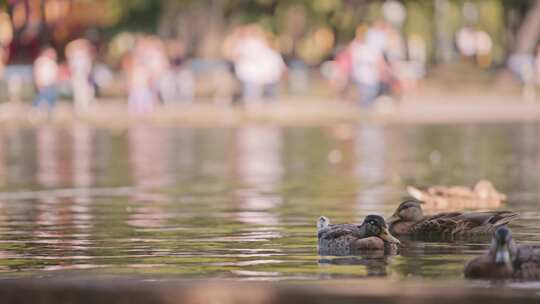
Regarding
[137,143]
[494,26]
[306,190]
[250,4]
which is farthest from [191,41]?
[306,190]

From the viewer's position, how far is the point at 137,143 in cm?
3894

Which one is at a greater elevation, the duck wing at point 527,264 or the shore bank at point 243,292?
the duck wing at point 527,264

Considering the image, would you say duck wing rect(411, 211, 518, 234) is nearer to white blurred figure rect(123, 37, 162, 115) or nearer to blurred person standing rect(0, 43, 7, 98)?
white blurred figure rect(123, 37, 162, 115)

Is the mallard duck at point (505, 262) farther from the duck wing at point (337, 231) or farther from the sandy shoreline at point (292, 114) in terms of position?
the sandy shoreline at point (292, 114)

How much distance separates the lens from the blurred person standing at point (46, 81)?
165ft

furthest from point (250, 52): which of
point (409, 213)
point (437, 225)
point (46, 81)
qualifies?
point (437, 225)

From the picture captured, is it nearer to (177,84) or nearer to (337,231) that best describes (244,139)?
(177,84)

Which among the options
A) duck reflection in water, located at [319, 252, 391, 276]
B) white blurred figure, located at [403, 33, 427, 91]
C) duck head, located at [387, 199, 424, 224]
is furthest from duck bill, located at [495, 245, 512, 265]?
white blurred figure, located at [403, 33, 427, 91]

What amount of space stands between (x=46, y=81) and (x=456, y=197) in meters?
30.2

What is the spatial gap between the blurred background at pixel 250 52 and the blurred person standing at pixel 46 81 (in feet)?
0.13

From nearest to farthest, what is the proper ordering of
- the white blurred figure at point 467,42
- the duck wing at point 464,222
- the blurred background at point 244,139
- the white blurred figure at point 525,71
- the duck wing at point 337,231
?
the duck wing at point 337,231, the blurred background at point 244,139, the duck wing at point 464,222, the white blurred figure at point 525,71, the white blurred figure at point 467,42

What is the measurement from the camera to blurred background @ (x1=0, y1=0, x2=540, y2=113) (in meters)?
52.5

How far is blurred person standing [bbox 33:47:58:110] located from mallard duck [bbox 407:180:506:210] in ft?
96.2

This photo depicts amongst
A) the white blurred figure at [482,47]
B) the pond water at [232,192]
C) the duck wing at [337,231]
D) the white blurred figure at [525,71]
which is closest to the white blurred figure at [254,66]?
the pond water at [232,192]
